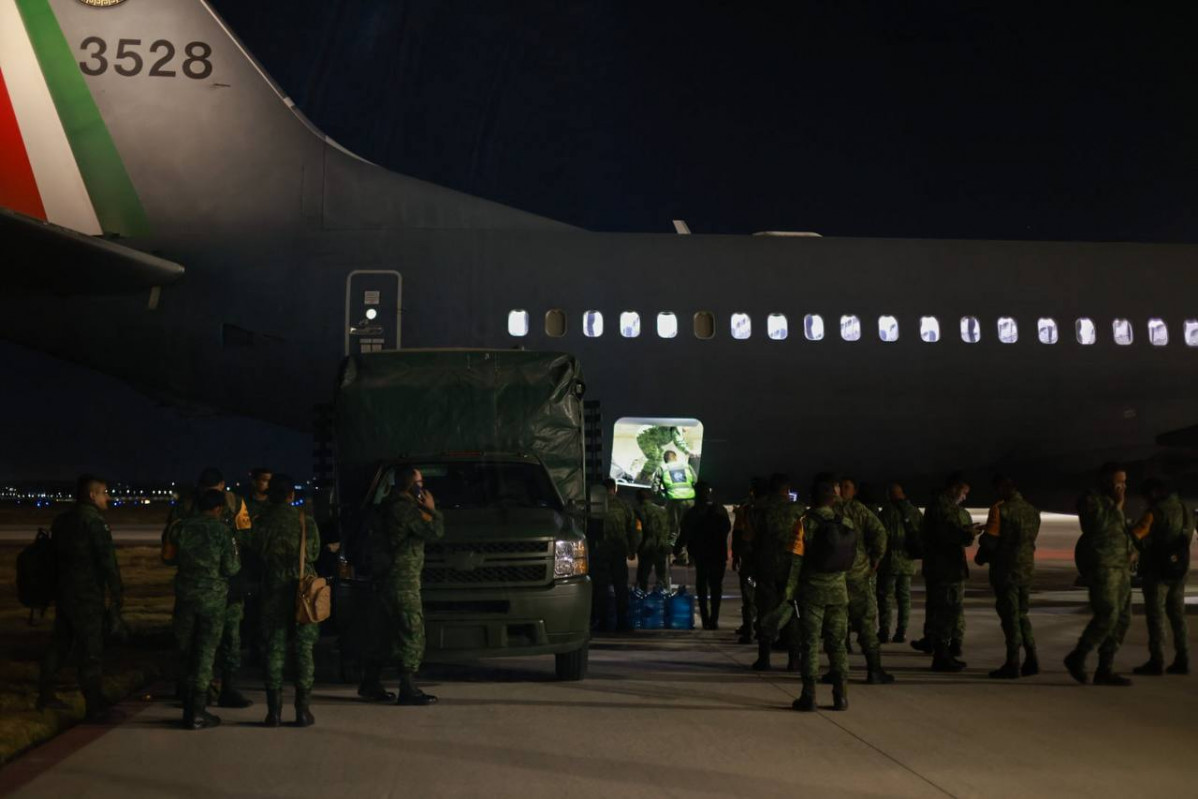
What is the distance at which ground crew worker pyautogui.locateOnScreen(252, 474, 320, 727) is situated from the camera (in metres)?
8.64

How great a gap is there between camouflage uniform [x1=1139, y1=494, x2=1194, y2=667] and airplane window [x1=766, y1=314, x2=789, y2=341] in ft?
28.7

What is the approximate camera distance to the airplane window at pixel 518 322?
19188 millimetres

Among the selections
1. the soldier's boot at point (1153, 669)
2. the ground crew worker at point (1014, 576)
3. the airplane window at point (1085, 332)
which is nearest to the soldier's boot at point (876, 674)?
the ground crew worker at point (1014, 576)

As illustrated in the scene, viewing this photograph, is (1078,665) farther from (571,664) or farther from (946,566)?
(571,664)

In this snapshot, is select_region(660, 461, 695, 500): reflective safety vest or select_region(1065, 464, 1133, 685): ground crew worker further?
select_region(660, 461, 695, 500): reflective safety vest

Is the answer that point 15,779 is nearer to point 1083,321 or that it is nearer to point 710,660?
point 710,660

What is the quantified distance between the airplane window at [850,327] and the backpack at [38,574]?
13.5 m

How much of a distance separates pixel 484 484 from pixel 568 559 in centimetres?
178

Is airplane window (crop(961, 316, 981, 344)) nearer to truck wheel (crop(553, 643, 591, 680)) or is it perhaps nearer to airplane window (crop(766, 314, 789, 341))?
airplane window (crop(766, 314, 789, 341))

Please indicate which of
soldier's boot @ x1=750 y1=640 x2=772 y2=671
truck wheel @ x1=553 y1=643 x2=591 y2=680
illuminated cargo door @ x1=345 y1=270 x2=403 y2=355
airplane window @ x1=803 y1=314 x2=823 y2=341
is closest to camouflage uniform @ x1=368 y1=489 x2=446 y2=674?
truck wheel @ x1=553 y1=643 x2=591 y2=680

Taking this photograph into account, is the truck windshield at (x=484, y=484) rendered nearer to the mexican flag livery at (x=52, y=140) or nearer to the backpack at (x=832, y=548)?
the backpack at (x=832, y=548)

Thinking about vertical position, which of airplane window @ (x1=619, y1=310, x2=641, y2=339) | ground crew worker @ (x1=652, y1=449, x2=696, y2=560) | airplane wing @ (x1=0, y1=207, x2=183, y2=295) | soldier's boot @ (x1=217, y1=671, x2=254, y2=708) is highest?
airplane wing @ (x1=0, y1=207, x2=183, y2=295)

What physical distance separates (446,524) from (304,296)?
9704 millimetres

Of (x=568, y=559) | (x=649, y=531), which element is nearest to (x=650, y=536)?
(x=649, y=531)
